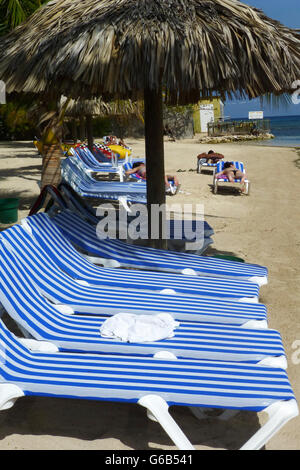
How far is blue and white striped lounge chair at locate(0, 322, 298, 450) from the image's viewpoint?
8.07 ft

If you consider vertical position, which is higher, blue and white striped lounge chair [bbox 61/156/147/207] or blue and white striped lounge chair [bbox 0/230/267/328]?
blue and white striped lounge chair [bbox 61/156/147/207]

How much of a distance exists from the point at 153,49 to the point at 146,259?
2087 millimetres

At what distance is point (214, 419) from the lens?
3.11 meters

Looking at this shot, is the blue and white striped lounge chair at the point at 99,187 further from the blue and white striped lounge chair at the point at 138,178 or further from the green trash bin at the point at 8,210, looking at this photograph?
the blue and white striped lounge chair at the point at 138,178

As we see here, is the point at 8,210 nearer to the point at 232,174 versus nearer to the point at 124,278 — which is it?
the point at 124,278

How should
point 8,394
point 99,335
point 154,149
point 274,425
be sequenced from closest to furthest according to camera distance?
point 274,425
point 8,394
point 99,335
point 154,149

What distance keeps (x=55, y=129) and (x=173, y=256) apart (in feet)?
15.0

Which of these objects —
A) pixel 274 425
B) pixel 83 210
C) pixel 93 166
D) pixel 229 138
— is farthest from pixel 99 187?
pixel 229 138

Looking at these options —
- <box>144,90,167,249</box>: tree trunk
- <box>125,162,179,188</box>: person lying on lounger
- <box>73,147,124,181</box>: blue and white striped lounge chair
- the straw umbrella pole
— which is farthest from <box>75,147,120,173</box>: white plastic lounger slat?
the straw umbrella pole

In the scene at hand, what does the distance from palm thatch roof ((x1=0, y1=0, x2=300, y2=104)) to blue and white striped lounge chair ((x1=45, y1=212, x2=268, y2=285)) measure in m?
1.53

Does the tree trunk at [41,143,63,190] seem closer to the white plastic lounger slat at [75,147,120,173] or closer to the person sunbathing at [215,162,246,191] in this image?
the white plastic lounger slat at [75,147,120,173]

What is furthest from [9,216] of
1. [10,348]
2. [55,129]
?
[10,348]

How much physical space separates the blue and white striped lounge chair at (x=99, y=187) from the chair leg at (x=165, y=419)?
233 inches

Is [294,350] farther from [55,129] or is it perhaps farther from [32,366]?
[55,129]
